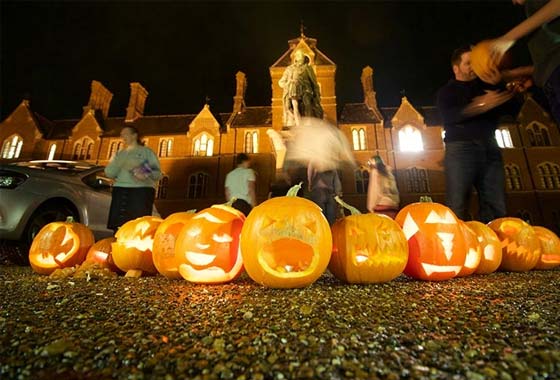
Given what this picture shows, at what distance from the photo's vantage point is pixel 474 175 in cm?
298

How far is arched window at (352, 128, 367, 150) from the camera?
2031 centimetres

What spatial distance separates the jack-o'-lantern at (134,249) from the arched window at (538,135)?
2828 centimetres

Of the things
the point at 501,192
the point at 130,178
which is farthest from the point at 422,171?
the point at 130,178

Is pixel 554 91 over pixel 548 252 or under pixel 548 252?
over

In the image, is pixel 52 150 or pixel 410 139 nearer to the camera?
pixel 410 139

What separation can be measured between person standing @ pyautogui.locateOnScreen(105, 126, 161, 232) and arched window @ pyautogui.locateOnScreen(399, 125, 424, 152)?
67.1 ft

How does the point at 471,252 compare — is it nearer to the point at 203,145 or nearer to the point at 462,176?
the point at 462,176

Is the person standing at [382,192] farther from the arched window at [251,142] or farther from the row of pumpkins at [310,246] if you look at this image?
the arched window at [251,142]

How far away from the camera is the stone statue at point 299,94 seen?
4.04m

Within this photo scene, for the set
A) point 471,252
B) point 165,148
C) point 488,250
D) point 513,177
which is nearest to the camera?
point 471,252

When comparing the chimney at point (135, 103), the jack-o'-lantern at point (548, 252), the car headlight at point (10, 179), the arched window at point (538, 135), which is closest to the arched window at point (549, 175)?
the arched window at point (538, 135)

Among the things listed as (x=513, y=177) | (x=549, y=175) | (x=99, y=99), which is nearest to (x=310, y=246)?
(x=513, y=177)

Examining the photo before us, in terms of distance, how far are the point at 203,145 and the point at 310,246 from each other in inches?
846

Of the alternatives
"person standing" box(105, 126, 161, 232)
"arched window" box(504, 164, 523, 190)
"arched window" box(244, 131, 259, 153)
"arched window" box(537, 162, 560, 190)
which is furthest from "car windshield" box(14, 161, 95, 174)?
"arched window" box(537, 162, 560, 190)
